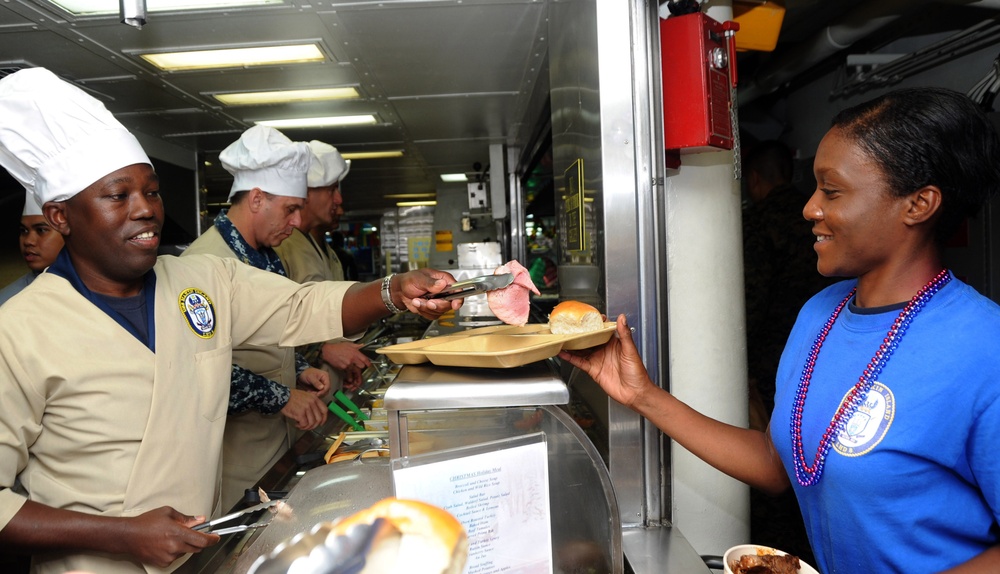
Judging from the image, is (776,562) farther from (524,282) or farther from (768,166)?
(768,166)

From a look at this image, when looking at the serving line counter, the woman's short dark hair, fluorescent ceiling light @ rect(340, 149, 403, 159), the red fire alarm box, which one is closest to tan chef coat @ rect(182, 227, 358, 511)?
the serving line counter

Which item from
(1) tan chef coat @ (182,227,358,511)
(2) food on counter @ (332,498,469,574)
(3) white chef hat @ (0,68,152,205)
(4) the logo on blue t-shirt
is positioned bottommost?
(1) tan chef coat @ (182,227,358,511)

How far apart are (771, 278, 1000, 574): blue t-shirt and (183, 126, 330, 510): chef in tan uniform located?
1883 millimetres

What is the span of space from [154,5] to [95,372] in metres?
1.97

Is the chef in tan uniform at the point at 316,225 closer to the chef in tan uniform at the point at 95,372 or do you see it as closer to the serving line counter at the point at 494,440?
the chef in tan uniform at the point at 95,372

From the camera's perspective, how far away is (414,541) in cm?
47

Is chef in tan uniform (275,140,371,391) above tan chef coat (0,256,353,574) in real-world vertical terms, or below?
above

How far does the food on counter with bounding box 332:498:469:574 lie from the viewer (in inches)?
17.8

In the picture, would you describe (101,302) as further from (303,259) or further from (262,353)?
(303,259)

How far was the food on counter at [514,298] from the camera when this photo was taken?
1.72m

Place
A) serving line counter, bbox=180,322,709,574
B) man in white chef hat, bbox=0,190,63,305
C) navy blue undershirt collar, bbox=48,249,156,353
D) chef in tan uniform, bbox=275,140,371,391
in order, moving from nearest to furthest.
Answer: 1. serving line counter, bbox=180,322,709,574
2. navy blue undershirt collar, bbox=48,249,156,353
3. man in white chef hat, bbox=0,190,63,305
4. chef in tan uniform, bbox=275,140,371,391

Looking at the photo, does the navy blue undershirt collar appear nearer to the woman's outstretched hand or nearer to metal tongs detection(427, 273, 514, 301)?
metal tongs detection(427, 273, 514, 301)

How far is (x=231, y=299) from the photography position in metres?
1.95

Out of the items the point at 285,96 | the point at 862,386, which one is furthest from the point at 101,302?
the point at 285,96
